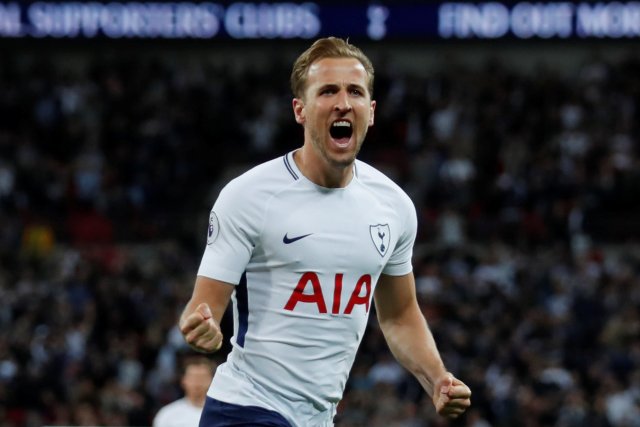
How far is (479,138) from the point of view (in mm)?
18984

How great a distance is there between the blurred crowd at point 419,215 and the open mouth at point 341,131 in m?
8.65

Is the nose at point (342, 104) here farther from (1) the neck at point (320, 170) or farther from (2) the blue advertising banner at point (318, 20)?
(2) the blue advertising banner at point (318, 20)

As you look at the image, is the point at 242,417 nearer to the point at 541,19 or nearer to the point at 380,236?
the point at 380,236

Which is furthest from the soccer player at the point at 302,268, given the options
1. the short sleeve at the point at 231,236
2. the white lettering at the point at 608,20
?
the white lettering at the point at 608,20

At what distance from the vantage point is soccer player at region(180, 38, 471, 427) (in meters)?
4.16

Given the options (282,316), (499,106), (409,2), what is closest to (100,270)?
(409,2)

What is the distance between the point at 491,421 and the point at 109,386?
13.1 ft

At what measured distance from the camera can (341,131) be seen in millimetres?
4219

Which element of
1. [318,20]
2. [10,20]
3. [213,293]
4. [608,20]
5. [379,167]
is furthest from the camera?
[379,167]

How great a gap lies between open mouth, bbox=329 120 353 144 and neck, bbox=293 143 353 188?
0.32 feet

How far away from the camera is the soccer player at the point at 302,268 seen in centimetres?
416

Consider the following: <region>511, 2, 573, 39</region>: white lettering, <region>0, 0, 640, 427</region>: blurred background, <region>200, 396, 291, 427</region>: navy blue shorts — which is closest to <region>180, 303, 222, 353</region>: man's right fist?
<region>200, 396, 291, 427</region>: navy blue shorts

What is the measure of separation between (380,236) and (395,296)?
1.11 feet

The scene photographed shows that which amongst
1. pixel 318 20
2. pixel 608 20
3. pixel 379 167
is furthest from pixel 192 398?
pixel 379 167
